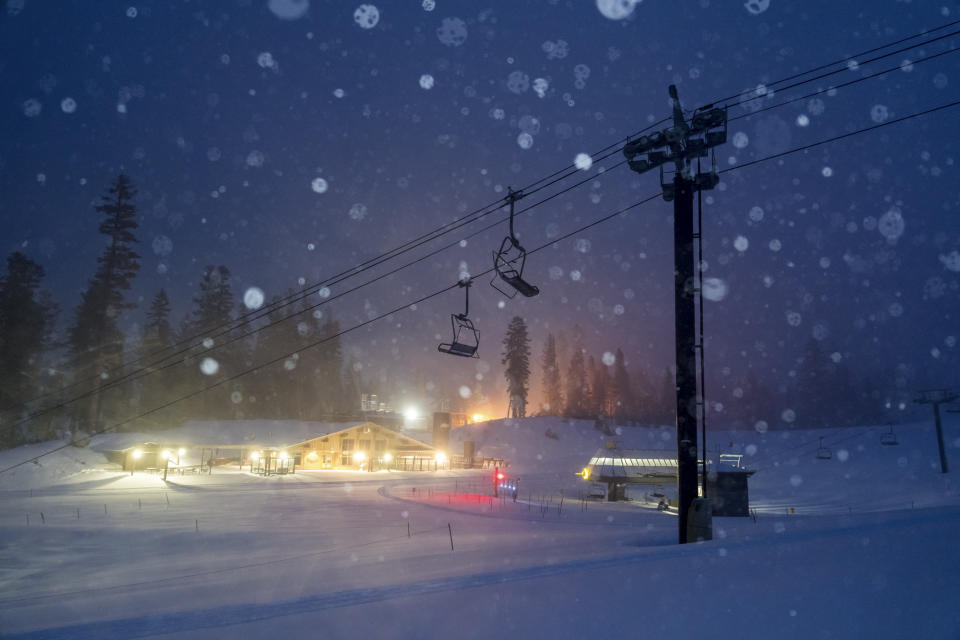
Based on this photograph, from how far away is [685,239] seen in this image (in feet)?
41.9

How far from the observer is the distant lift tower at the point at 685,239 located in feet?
40.3

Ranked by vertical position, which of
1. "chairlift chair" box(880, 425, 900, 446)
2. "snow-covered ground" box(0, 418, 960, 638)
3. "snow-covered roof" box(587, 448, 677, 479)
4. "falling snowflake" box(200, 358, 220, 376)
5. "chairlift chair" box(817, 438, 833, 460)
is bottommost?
"snow-covered ground" box(0, 418, 960, 638)

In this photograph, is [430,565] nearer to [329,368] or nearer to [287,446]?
[287,446]

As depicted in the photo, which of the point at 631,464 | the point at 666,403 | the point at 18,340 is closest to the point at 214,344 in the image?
the point at 18,340

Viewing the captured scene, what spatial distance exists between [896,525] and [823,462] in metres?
61.5

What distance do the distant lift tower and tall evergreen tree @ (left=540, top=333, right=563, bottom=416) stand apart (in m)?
88.3

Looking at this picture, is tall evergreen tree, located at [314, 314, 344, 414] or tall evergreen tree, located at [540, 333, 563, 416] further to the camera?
tall evergreen tree, located at [540, 333, 563, 416]

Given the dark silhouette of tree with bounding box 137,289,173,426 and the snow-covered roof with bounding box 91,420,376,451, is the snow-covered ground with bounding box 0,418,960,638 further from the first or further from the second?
the dark silhouette of tree with bounding box 137,289,173,426

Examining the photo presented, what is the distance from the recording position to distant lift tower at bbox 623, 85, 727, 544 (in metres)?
12.3

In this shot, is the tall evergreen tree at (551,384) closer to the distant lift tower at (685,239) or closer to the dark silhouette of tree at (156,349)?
the dark silhouette of tree at (156,349)

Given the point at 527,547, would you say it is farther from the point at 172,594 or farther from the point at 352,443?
the point at 352,443

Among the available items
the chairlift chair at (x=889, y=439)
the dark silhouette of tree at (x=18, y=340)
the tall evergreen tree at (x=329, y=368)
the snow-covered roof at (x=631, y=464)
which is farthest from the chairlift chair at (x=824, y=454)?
the dark silhouette of tree at (x=18, y=340)

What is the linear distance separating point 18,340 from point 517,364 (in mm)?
62226

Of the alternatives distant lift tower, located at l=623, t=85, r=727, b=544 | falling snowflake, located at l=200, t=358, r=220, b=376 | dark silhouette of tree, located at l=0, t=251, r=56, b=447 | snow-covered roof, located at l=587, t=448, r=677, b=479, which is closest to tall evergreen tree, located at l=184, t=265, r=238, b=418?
falling snowflake, located at l=200, t=358, r=220, b=376
